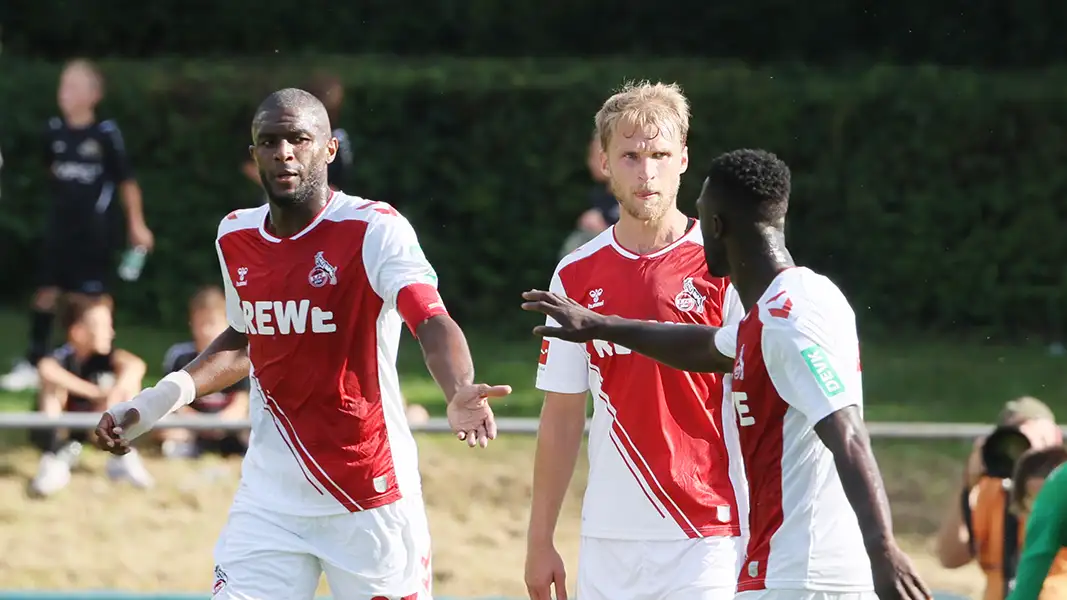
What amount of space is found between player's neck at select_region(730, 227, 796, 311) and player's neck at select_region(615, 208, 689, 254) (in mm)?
1010

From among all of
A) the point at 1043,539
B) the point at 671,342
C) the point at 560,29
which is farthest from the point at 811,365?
the point at 560,29

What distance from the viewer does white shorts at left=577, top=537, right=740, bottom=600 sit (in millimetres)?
5066

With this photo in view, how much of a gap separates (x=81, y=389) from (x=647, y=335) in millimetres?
6347

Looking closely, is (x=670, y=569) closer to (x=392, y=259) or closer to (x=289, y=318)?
(x=392, y=259)

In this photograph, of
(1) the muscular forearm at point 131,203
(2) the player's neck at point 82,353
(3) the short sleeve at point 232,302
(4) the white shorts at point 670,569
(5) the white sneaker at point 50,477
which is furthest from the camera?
(1) the muscular forearm at point 131,203

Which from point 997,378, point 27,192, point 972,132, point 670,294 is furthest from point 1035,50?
point 670,294

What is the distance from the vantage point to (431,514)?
32.5 ft

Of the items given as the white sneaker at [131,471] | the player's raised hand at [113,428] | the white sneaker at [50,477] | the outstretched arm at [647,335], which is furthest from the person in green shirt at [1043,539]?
the white sneaker at [50,477]

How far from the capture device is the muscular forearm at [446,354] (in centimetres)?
468

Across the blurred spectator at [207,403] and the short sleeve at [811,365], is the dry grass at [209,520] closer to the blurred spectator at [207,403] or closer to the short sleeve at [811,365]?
the blurred spectator at [207,403]

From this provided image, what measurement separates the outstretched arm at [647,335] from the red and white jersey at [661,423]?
1.68ft

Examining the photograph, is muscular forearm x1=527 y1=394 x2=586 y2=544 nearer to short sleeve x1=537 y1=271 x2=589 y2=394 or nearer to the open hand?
short sleeve x1=537 y1=271 x2=589 y2=394

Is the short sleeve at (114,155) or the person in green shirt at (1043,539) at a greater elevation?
the short sleeve at (114,155)

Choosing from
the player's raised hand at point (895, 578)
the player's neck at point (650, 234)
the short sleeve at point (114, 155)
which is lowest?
the player's raised hand at point (895, 578)
